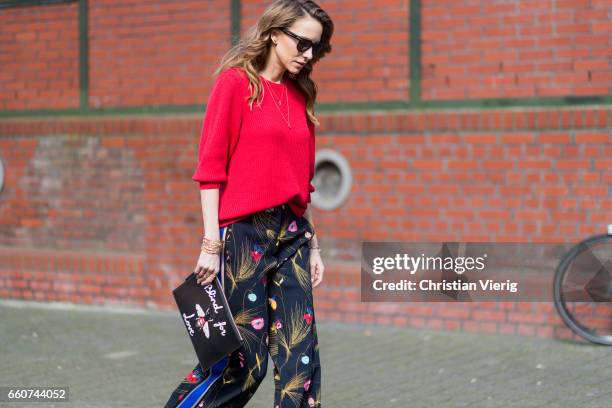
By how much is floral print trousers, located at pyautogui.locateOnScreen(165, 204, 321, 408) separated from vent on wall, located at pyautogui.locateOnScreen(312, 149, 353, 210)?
3.74 meters

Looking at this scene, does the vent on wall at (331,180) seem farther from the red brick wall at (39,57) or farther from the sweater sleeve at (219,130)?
the sweater sleeve at (219,130)

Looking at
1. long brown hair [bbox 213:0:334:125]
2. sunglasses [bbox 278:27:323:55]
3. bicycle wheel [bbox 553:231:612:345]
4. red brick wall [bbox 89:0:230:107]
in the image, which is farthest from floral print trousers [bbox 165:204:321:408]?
red brick wall [bbox 89:0:230:107]

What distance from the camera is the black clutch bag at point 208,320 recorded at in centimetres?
369

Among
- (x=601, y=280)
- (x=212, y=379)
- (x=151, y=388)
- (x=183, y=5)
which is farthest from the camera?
(x=183, y=5)

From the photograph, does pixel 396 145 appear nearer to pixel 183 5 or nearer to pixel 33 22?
pixel 183 5

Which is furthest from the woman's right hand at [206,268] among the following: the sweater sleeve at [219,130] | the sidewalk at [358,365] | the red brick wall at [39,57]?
the red brick wall at [39,57]

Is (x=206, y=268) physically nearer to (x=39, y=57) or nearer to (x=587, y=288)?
(x=587, y=288)

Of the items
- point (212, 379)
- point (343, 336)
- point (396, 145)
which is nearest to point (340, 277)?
point (343, 336)

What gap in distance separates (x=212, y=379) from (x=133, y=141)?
5.03m

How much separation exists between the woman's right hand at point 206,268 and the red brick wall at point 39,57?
18.3 ft

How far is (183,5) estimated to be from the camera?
8438mm

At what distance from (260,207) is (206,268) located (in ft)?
1.02

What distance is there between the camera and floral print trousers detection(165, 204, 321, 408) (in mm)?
3791

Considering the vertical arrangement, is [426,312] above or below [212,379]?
below
